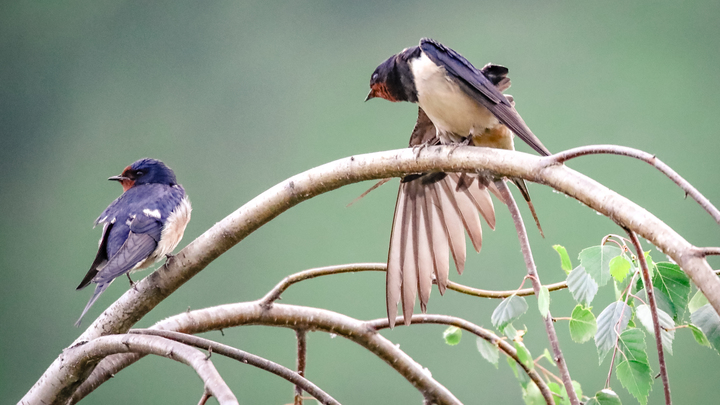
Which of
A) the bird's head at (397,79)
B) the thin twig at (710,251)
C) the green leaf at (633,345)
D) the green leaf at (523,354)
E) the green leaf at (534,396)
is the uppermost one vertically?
the bird's head at (397,79)

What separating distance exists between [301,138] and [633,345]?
1.94m

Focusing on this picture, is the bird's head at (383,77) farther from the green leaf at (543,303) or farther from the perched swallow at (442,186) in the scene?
the green leaf at (543,303)

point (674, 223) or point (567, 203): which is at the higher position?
point (567, 203)

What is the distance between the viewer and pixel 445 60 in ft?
3.67

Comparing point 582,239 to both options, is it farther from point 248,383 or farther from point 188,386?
point 188,386

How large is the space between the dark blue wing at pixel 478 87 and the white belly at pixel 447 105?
0.05ft

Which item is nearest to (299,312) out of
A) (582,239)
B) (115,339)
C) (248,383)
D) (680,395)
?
(115,339)

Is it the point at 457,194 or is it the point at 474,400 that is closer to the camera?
the point at 457,194

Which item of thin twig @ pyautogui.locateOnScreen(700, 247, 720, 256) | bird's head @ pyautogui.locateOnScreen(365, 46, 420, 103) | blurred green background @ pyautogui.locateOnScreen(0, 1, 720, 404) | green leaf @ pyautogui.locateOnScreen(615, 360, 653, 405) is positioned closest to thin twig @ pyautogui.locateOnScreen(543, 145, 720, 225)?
thin twig @ pyautogui.locateOnScreen(700, 247, 720, 256)

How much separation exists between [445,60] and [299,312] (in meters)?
0.52

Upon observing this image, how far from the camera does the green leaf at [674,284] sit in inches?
28.1

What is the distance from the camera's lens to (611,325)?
73 centimetres

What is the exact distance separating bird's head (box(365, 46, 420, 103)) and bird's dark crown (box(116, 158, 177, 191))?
468 millimetres

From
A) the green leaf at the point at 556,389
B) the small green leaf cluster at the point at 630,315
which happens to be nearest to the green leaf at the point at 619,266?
the small green leaf cluster at the point at 630,315
